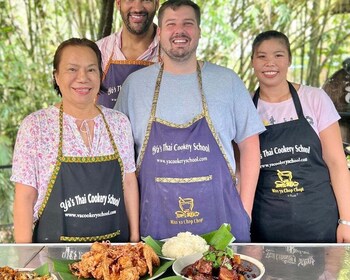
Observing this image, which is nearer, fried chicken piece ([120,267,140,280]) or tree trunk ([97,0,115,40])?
fried chicken piece ([120,267,140,280])

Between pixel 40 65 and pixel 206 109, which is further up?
pixel 40 65

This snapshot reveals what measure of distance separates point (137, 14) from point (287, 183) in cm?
107

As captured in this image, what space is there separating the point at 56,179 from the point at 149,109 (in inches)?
19.2

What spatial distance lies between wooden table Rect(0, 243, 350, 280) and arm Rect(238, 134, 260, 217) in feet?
1.54

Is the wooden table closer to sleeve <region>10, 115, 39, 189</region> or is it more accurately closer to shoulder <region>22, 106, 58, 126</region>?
sleeve <region>10, 115, 39, 189</region>

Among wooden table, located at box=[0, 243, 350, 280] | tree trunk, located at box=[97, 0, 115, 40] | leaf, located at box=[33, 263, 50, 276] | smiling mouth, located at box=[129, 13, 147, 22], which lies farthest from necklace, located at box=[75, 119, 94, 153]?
tree trunk, located at box=[97, 0, 115, 40]

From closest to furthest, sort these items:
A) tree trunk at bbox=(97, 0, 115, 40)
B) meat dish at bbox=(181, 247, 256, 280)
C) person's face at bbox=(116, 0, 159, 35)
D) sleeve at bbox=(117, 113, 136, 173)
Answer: meat dish at bbox=(181, 247, 256, 280), sleeve at bbox=(117, 113, 136, 173), person's face at bbox=(116, 0, 159, 35), tree trunk at bbox=(97, 0, 115, 40)

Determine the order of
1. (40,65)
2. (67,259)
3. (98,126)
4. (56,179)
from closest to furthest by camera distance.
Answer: (67,259)
(56,179)
(98,126)
(40,65)

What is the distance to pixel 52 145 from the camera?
1.95 m

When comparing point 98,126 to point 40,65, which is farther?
point 40,65

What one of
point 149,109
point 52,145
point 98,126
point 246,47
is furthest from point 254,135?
point 246,47

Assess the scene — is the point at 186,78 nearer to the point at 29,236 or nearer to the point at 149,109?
the point at 149,109

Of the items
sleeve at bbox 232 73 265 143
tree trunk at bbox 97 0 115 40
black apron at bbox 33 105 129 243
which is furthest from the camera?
tree trunk at bbox 97 0 115 40

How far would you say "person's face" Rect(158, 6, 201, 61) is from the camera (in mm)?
2107
